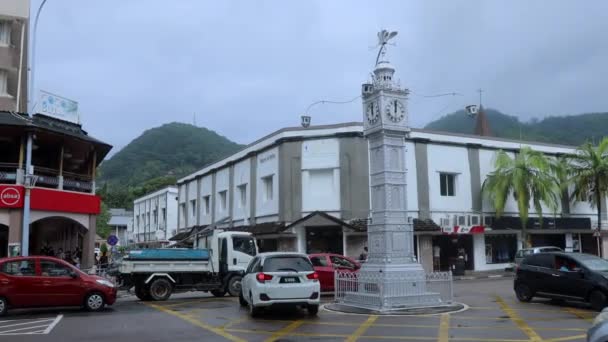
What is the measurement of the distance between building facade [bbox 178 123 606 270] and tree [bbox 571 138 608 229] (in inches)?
63.1

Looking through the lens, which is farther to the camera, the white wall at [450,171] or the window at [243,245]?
the white wall at [450,171]

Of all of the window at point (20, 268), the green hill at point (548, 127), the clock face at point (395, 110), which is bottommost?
the window at point (20, 268)

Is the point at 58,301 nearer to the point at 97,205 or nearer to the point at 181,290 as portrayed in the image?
the point at 181,290

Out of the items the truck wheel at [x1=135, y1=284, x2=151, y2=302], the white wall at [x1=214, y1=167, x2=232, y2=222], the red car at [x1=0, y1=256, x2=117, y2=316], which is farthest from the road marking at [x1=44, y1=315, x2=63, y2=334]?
the white wall at [x1=214, y1=167, x2=232, y2=222]

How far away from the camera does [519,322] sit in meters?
12.5

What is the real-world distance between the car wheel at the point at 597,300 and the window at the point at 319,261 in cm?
924

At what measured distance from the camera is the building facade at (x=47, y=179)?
71.5 ft

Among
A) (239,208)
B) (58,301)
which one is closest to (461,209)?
(239,208)

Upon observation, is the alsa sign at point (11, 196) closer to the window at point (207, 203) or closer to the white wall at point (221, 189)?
the white wall at point (221, 189)

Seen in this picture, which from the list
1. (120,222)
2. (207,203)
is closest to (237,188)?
(207,203)

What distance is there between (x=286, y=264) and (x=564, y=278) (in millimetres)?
7957

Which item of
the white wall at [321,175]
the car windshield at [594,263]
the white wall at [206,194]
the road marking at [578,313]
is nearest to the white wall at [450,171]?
the white wall at [321,175]

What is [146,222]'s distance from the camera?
67.4 meters

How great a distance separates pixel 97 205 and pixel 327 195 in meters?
11.6
